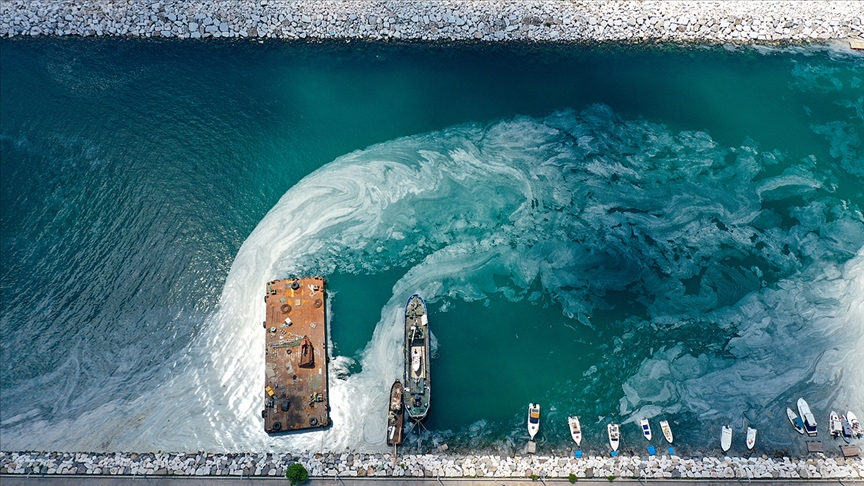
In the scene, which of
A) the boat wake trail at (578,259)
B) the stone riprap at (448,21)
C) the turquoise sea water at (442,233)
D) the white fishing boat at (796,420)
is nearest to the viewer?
the white fishing boat at (796,420)

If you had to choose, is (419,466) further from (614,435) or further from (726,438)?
(726,438)

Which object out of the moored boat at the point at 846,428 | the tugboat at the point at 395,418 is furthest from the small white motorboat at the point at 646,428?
the tugboat at the point at 395,418

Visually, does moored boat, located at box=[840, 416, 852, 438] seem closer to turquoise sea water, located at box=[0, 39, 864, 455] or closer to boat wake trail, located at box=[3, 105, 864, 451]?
turquoise sea water, located at box=[0, 39, 864, 455]

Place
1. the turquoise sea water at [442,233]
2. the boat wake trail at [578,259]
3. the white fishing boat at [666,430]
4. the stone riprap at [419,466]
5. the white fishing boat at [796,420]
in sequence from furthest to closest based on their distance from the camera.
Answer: the turquoise sea water at [442,233] → the boat wake trail at [578,259] → the white fishing boat at [796,420] → the white fishing boat at [666,430] → the stone riprap at [419,466]

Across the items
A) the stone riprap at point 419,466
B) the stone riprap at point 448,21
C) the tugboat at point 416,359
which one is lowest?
the stone riprap at point 419,466

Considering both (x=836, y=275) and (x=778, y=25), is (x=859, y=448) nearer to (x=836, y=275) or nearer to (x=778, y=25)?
(x=836, y=275)

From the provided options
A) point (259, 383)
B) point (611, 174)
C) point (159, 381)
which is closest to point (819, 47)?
point (611, 174)

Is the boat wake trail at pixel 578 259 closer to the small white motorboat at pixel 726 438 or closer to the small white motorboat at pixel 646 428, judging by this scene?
the small white motorboat at pixel 646 428
